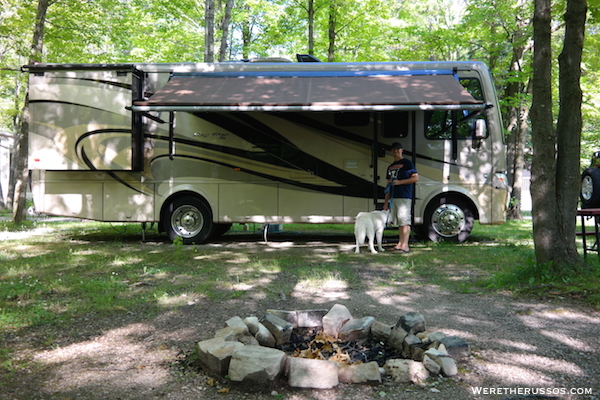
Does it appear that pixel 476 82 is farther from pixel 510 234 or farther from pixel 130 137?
pixel 130 137

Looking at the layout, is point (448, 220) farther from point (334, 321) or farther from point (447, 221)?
point (334, 321)

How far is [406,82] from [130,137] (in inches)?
205

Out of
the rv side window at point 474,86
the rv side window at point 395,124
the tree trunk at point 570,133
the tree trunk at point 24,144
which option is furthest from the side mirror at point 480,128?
the tree trunk at point 24,144

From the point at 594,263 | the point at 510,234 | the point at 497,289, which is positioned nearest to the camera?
the point at 497,289

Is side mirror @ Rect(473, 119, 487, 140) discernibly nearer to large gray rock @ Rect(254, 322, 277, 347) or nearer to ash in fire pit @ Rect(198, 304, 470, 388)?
ash in fire pit @ Rect(198, 304, 470, 388)

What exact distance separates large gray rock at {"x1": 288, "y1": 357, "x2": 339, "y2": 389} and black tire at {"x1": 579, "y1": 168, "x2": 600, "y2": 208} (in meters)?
6.63

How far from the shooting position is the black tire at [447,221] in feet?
30.1

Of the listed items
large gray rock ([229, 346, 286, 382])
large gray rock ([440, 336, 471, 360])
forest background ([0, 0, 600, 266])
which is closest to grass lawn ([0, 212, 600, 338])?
large gray rock ([229, 346, 286, 382])

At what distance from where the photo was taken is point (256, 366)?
2744 mm

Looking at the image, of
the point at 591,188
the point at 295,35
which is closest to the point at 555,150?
the point at 591,188

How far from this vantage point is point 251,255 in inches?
310

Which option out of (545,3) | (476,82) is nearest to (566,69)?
(545,3)

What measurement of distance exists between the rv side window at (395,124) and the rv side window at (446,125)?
0.43 meters

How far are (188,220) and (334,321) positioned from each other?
20.9 feet
